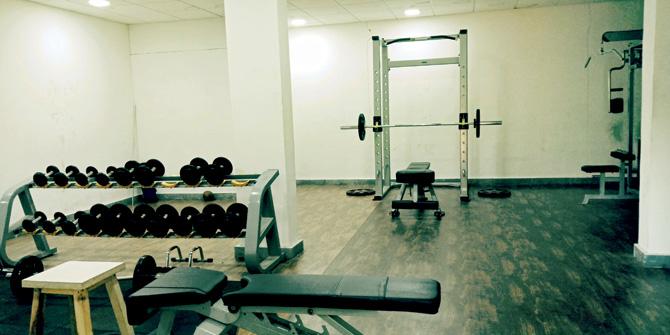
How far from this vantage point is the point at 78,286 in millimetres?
1882

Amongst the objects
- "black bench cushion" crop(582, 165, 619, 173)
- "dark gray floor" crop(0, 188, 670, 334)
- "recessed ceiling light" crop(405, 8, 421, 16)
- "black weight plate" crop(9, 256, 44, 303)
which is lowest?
"dark gray floor" crop(0, 188, 670, 334)

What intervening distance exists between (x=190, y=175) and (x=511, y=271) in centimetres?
210

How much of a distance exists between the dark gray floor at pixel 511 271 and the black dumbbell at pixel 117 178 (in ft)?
2.70

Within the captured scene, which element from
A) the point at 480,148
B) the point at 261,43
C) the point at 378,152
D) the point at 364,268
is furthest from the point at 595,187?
the point at 261,43

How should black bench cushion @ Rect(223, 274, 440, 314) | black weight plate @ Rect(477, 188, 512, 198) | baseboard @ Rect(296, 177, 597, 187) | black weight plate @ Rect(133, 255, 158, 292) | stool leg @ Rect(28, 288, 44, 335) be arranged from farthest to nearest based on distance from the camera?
baseboard @ Rect(296, 177, 597, 187) < black weight plate @ Rect(477, 188, 512, 198) < black weight plate @ Rect(133, 255, 158, 292) < stool leg @ Rect(28, 288, 44, 335) < black bench cushion @ Rect(223, 274, 440, 314)

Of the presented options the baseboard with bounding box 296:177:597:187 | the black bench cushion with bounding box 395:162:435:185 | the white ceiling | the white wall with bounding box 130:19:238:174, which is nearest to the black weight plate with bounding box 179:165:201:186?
the black bench cushion with bounding box 395:162:435:185

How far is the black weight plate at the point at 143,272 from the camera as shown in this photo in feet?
9.05

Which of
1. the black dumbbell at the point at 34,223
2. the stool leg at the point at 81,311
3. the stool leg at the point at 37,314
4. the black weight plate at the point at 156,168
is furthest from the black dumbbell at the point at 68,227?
the stool leg at the point at 81,311

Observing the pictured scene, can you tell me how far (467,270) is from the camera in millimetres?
3189

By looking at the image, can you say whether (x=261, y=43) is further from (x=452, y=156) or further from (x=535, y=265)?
(x=452, y=156)

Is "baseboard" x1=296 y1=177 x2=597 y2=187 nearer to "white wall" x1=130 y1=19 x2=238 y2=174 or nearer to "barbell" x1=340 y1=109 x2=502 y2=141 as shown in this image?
"barbell" x1=340 y1=109 x2=502 y2=141

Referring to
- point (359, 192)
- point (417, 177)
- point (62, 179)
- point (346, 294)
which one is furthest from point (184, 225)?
point (359, 192)

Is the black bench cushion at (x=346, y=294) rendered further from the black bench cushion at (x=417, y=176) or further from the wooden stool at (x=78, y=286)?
the black bench cushion at (x=417, y=176)

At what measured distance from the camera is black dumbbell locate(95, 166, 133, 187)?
11.1 feet
